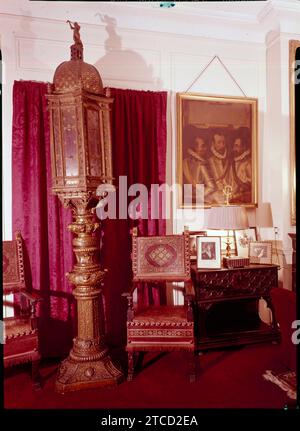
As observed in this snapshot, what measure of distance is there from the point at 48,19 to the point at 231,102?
2263 mm

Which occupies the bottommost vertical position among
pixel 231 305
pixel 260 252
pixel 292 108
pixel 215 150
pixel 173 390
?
pixel 173 390

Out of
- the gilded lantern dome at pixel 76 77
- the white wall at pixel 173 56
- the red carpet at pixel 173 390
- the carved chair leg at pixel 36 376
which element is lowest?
the red carpet at pixel 173 390

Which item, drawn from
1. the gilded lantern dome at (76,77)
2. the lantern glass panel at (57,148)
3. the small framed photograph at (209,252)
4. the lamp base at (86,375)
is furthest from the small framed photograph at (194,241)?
the gilded lantern dome at (76,77)

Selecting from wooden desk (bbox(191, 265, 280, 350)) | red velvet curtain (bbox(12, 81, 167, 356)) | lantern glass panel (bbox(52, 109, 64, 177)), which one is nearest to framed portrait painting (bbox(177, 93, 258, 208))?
red velvet curtain (bbox(12, 81, 167, 356))

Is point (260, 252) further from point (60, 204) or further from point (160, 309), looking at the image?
point (60, 204)

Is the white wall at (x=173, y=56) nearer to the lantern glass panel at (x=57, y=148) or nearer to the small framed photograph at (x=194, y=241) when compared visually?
the small framed photograph at (x=194, y=241)

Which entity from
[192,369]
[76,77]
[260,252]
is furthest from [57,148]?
[260,252]

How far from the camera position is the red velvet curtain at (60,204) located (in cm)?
331

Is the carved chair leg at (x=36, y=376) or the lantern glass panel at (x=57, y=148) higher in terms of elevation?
the lantern glass panel at (x=57, y=148)

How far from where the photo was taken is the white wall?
338 centimetres

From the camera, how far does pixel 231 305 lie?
3775mm

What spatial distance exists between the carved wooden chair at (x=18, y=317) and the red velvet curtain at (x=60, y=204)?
187 millimetres

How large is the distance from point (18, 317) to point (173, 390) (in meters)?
1.56
